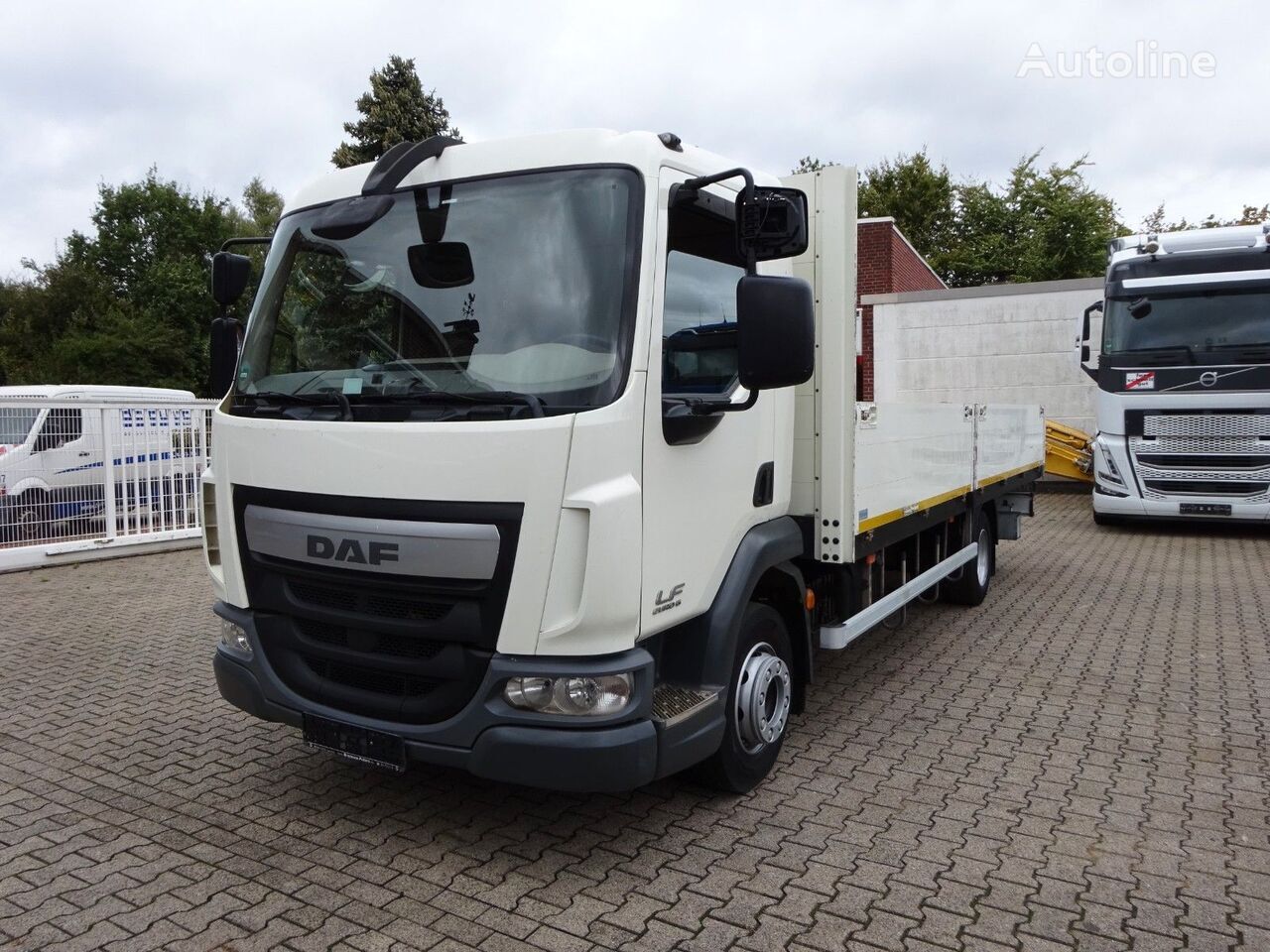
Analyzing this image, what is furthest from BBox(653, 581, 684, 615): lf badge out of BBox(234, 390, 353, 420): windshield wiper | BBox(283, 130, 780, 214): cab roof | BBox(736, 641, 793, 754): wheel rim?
BBox(283, 130, 780, 214): cab roof

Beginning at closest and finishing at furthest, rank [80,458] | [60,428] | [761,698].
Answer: [761,698], [60,428], [80,458]

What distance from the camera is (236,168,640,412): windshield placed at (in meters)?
3.10

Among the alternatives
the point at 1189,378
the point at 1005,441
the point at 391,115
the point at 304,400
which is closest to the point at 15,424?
the point at 304,400

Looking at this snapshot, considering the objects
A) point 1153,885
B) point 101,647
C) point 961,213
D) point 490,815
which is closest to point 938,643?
point 1153,885

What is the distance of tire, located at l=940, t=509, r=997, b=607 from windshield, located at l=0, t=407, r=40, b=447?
836 cm

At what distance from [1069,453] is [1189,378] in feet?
16.6

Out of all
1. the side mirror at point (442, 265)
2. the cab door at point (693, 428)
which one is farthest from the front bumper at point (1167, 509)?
the side mirror at point (442, 265)

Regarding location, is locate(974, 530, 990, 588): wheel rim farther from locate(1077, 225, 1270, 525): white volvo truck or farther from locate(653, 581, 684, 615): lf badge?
locate(653, 581, 684, 615): lf badge

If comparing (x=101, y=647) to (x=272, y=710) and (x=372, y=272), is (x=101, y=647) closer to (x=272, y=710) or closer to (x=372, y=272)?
(x=272, y=710)

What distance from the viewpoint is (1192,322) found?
10938mm

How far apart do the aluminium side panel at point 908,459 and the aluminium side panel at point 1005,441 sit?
0.25 m

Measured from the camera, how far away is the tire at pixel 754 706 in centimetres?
374

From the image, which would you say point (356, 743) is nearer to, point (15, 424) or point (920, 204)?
point (15, 424)

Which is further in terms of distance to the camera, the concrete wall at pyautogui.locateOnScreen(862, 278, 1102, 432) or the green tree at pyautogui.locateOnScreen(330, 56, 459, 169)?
the green tree at pyautogui.locateOnScreen(330, 56, 459, 169)
